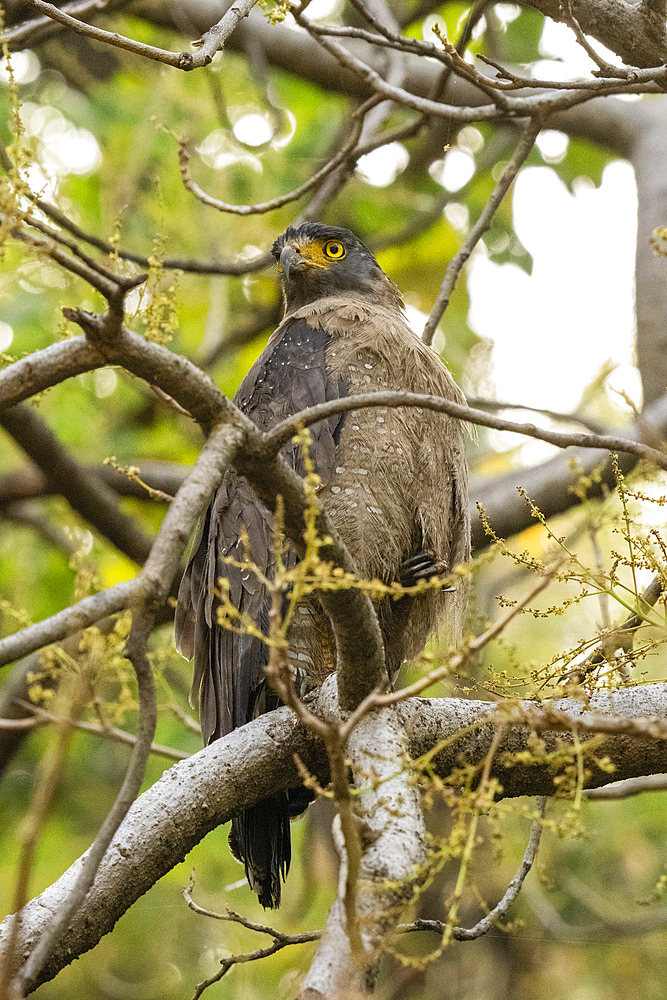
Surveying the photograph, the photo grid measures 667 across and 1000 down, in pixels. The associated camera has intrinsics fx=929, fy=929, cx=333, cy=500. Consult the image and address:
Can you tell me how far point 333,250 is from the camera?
4.10m

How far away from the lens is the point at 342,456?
3.16m

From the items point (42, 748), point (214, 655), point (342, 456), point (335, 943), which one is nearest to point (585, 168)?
point (342, 456)

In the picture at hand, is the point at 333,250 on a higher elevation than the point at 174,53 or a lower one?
higher

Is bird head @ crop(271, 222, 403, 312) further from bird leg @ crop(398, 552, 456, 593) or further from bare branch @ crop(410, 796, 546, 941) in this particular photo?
bare branch @ crop(410, 796, 546, 941)

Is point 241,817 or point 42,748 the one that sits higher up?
point 42,748

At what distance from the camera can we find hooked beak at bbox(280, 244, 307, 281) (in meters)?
3.96

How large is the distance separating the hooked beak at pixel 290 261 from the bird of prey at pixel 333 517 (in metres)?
0.43

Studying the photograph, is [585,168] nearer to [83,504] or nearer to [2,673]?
[83,504]

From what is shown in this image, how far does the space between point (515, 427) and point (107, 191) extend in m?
4.81

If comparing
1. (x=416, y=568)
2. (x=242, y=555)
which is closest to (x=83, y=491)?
(x=242, y=555)

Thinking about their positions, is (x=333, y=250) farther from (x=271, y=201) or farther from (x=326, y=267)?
(x=271, y=201)

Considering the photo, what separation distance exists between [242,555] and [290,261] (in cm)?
142

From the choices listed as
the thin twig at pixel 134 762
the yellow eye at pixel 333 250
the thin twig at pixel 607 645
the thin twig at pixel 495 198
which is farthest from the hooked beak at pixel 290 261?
the thin twig at pixel 134 762

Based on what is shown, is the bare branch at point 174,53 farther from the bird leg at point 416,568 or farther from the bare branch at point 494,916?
the bare branch at point 494,916
